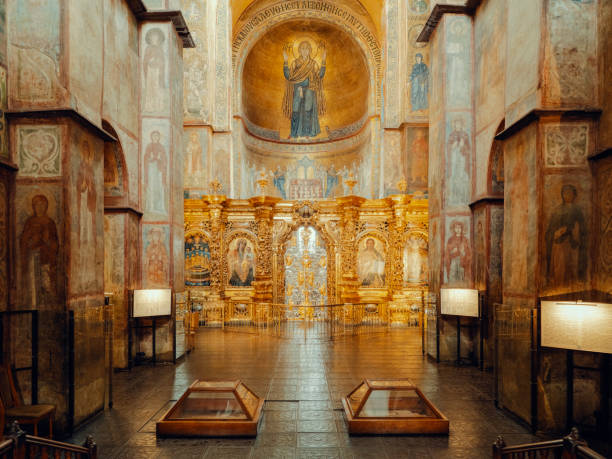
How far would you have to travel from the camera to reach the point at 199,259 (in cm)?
1638

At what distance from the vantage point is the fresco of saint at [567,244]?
18.1 feet

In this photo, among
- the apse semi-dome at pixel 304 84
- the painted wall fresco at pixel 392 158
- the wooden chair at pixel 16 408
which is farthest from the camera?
the apse semi-dome at pixel 304 84

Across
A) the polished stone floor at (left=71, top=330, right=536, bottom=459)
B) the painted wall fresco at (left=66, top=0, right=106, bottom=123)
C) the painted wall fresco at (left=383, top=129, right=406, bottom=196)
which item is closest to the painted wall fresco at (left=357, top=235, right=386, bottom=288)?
the painted wall fresco at (left=383, top=129, right=406, bottom=196)

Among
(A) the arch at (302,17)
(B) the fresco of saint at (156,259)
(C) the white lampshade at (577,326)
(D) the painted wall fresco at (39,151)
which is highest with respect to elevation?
(A) the arch at (302,17)

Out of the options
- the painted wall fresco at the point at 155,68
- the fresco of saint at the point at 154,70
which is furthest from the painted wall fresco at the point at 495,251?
the fresco of saint at the point at 154,70

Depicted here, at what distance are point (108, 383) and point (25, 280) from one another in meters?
2.19

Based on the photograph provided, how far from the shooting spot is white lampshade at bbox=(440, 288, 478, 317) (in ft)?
28.0

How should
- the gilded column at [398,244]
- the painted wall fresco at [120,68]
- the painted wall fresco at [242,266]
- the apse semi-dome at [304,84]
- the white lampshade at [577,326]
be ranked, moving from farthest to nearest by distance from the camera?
the apse semi-dome at [304,84], the painted wall fresco at [242,266], the gilded column at [398,244], the painted wall fresco at [120,68], the white lampshade at [577,326]

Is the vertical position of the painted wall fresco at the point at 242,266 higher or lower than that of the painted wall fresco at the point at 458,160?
lower

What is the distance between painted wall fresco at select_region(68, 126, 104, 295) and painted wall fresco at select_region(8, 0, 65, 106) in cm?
77

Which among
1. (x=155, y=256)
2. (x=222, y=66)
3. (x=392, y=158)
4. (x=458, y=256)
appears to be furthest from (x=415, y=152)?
(x=155, y=256)

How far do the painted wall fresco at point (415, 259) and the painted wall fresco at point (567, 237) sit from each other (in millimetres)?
10321

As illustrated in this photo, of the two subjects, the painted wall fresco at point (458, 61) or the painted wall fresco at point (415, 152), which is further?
the painted wall fresco at point (415, 152)

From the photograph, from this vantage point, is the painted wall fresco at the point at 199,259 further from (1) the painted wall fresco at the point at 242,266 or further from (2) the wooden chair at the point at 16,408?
(2) the wooden chair at the point at 16,408
